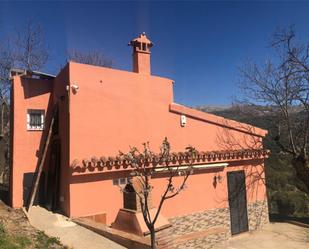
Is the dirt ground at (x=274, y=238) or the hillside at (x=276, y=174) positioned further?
the hillside at (x=276, y=174)

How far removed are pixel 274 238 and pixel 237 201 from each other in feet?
8.11

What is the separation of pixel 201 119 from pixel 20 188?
8805mm

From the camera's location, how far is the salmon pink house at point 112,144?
12289mm

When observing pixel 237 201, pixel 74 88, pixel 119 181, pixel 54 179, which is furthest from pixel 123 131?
pixel 237 201

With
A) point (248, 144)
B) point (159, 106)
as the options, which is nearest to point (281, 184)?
point (248, 144)

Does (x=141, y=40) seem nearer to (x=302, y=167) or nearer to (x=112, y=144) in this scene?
(x=112, y=144)

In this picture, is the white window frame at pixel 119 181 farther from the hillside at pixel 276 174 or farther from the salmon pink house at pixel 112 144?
the hillside at pixel 276 174

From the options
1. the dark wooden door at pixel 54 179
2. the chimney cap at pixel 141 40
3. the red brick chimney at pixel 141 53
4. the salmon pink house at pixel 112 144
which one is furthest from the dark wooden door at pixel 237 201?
the dark wooden door at pixel 54 179

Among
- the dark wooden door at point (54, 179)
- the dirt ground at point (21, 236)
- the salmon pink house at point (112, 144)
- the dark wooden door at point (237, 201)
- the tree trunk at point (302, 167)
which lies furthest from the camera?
the tree trunk at point (302, 167)

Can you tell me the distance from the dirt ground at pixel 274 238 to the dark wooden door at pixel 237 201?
0.48 metres

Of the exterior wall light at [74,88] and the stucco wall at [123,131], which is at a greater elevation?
the exterior wall light at [74,88]

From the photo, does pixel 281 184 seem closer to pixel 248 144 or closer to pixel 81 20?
pixel 248 144

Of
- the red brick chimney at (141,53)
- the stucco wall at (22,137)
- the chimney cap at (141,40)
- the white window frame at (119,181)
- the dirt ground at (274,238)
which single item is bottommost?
the dirt ground at (274,238)

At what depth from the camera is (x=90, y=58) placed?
1152 inches
